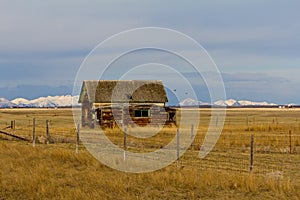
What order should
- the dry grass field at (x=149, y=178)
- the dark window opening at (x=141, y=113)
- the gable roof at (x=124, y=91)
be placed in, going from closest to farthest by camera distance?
the dry grass field at (x=149, y=178) → the dark window opening at (x=141, y=113) → the gable roof at (x=124, y=91)

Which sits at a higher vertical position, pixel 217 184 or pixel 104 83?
pixel 104 83

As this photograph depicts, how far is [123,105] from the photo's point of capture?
139 feet

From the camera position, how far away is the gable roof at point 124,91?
43031mm

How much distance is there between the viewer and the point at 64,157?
17.0 meters

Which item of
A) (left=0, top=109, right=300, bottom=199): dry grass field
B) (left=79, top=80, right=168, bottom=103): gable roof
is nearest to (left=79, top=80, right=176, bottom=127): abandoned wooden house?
(left=79, top=80, right=168, bottom=103): gable roof

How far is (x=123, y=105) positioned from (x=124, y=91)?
2774 millimetres

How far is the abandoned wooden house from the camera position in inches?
1645

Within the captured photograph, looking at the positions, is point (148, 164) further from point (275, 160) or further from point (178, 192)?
point (275, 160)

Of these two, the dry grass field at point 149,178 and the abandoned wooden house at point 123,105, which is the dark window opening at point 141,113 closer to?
the abandoned wooden house at point 123,105

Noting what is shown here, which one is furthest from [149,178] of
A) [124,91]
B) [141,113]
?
[124,91]

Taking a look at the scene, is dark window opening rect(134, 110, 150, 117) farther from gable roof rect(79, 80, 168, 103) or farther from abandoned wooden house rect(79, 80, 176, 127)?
gable roof rect(79, 80, 168, 103)

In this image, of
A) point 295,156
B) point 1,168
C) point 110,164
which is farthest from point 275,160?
point 1,168

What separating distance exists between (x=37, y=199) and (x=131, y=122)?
104ft

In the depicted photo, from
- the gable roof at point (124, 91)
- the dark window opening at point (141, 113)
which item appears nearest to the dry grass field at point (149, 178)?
the dark window opening at point (141, 113)
